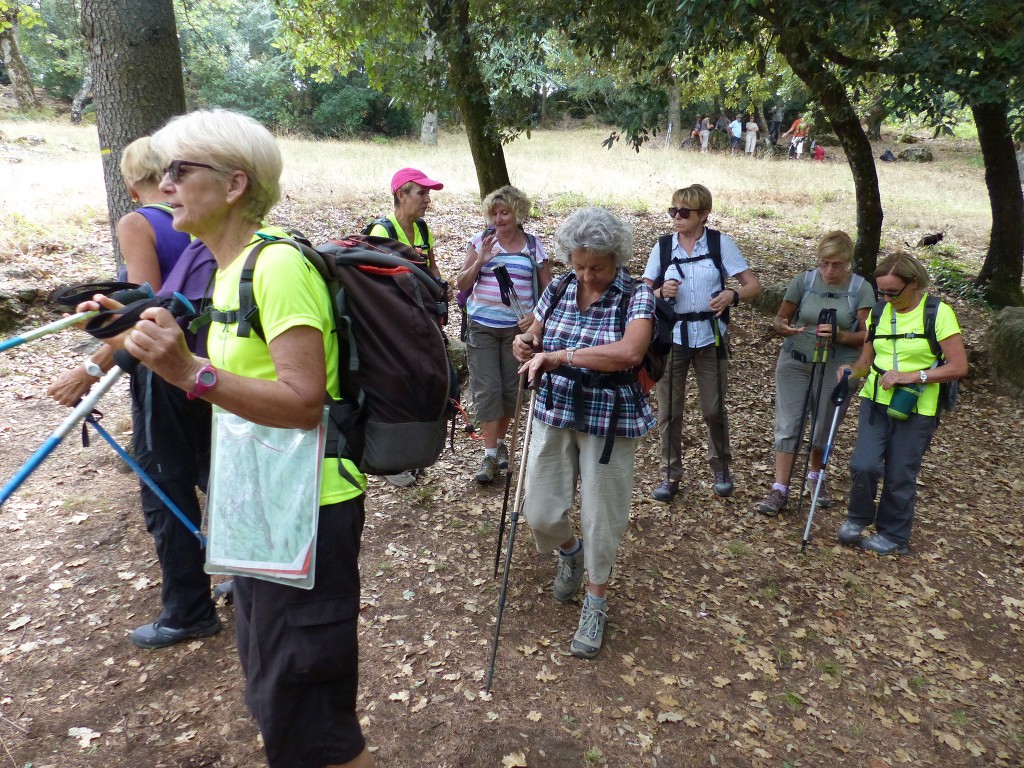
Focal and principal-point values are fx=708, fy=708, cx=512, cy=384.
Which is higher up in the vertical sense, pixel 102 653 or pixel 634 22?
pixel 634 22

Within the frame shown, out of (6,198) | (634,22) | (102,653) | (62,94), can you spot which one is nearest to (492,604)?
(102,653)

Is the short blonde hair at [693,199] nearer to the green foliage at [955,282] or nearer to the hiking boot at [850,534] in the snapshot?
the hiking boot at [850,534]

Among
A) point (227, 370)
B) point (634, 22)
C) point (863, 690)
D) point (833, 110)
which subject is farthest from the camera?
point (833, 110)

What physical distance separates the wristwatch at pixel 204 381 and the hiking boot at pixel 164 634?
7.59ft

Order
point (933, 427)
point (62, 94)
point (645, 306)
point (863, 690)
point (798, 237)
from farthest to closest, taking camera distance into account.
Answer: point (62, 94)
point (798, 237)
point (933, 427)
point (863, 690)
point (645, 306)

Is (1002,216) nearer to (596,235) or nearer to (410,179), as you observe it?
(410,179)

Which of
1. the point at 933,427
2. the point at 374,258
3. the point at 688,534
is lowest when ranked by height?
the point at 688,534

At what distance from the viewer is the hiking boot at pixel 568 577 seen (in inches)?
159

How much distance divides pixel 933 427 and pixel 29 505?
595cm

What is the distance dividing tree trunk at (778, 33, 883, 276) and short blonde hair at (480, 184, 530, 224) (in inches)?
197

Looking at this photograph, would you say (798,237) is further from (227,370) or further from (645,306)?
(227,370)

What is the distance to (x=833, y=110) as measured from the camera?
8.70 meters

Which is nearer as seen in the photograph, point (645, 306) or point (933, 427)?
point (645, 306)

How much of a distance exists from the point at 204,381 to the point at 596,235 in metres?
Result: 2.11
